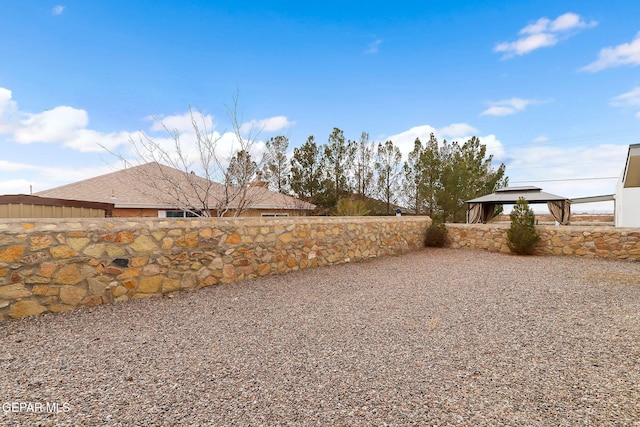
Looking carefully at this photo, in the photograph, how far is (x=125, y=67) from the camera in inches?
388

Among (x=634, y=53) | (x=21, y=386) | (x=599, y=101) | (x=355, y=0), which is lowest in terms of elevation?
Answer: (x=21, y=386)

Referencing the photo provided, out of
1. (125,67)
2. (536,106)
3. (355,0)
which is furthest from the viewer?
(536,106)

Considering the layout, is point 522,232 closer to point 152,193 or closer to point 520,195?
point 520,195

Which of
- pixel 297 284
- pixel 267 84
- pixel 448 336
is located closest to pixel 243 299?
pixel 297 284

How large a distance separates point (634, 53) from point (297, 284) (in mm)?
13300

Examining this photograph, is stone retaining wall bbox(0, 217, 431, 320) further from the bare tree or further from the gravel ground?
the bare tree

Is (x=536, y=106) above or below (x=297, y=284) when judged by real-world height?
above

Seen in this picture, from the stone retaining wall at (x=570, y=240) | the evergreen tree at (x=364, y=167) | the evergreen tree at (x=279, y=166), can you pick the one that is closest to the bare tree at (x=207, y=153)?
the evergreen tree at (x=279, y=166)

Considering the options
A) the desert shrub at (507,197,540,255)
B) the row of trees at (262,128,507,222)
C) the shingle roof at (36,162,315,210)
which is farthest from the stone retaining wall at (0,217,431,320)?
the row of trees at (262,128,507,222)

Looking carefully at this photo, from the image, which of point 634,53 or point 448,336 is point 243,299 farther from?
point 634,53

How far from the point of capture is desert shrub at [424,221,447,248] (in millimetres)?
11430

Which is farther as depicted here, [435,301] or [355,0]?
[355,0]

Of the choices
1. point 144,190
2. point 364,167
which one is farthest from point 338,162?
point 144,190

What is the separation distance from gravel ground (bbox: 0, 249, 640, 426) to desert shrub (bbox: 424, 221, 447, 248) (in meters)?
6.00
